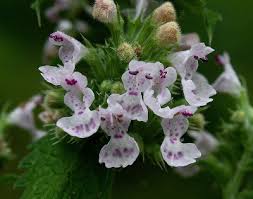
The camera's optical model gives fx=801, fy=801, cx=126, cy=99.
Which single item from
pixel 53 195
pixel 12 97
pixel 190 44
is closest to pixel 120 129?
pixel 53 195

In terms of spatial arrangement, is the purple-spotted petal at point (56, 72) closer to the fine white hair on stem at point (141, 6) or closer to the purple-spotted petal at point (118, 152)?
the purple-spotted petal at point (118, 152)

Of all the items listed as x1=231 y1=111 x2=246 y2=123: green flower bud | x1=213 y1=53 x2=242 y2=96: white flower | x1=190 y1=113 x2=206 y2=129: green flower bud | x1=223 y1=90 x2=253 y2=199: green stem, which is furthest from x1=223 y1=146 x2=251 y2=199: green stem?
x1=190 y1=113 x2=206 y2=129: green flower bud

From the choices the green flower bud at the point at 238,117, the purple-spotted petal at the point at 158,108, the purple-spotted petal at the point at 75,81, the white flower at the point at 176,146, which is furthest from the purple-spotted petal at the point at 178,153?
the green flower bud at the point at 238,117

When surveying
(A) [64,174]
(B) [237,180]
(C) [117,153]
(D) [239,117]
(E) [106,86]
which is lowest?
(B) [237,180]

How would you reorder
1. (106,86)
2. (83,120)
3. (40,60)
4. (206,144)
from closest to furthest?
(83,120) < (106,86) < (206,144) < (40,60)

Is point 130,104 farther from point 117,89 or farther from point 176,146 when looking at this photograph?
point 176,146

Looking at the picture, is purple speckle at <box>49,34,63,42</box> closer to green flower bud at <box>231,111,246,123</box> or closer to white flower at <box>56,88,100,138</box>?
white flower at <box>56,88,100,138</box>

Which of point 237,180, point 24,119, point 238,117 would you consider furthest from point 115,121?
point 24,119
